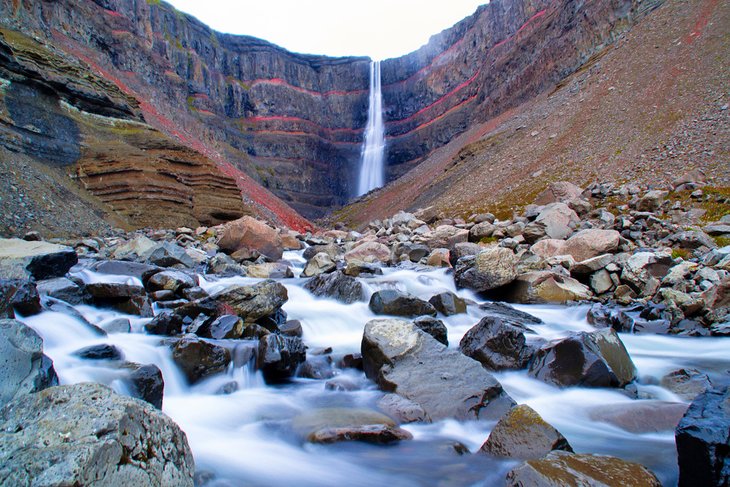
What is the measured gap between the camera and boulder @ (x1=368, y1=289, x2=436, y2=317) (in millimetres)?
6781

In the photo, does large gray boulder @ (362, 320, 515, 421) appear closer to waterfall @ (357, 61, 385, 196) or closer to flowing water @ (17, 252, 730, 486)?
flowing water @ (17, 252, 730, 486)

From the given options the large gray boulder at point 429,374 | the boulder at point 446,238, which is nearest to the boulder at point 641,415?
the large gray boulder at point 429,374

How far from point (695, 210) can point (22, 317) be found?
14696 mm

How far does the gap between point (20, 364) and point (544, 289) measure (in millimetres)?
8275

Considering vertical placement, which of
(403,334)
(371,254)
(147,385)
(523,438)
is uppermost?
(371,254)

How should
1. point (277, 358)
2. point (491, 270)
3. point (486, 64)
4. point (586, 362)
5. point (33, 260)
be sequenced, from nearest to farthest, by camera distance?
point (586, 362) < point (277, 358) < point (33, 260) < point (491, 270) < point (486, 64)

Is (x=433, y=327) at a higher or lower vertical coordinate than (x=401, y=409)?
higher

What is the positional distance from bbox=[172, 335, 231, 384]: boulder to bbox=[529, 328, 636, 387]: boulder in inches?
142

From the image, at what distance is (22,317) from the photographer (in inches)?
185

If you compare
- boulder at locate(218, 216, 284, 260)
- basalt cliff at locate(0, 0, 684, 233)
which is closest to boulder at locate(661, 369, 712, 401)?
boulder at locate(218, 216, 284, 260)

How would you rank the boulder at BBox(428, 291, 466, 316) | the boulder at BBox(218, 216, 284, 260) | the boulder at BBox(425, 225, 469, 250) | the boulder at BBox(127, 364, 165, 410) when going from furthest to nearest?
the boulder at BBox(425, 225, 469, 250), the boulder at BBox(218, 216, 284, 260), the boulder at BBox(428, 291, 466, 316), the boulder at BBox(127, 364, 165, 410)

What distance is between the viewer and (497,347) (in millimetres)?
5121

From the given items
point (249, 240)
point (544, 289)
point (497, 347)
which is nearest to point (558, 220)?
point (544, 289)

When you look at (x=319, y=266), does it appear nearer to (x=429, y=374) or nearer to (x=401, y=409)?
(x=429, y=374)
